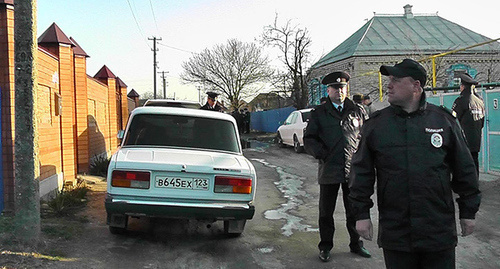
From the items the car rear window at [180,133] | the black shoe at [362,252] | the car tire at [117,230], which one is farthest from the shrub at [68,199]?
the black shoe at [362,252]

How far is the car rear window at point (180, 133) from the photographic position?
5812 millimetres

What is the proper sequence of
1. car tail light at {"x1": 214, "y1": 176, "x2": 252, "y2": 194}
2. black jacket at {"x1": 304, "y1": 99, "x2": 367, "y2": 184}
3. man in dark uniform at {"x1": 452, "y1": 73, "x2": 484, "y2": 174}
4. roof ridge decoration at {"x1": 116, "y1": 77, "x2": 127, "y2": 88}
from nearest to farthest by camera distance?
black jacket at {"x1": 304, "y1": 99, "x2": 367, "y2": 184}
car tail light at {"x1": 214, "y1": 176, "x2": 252, "y2": 194}
man in dark uniform at {"x1": 452, "y1": 73, "x2": 484, "y2": 174}
roof ridge decoration at {"x1": 116, "y1": 77, "x2": 127, "y2": 88}

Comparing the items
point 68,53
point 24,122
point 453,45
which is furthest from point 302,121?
point 453,45

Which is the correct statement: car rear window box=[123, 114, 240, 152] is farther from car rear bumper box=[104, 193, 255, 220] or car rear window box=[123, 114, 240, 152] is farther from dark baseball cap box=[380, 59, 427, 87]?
dark baseball cap box=[380, 59, 427, 87]

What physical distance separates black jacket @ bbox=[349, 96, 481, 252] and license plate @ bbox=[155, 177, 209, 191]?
7.79 feet

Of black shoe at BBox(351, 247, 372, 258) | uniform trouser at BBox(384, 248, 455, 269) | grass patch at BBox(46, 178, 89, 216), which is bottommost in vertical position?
black shoe at BBox(351, 247, 372, 258)

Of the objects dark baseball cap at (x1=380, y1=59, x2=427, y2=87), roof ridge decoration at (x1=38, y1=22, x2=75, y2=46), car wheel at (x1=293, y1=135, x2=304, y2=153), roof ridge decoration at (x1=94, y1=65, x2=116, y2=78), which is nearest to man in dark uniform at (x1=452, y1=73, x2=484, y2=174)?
dark baseball cap at (x1=380, y1=59, x2=427, y2=87)

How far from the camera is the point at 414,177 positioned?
260 cm

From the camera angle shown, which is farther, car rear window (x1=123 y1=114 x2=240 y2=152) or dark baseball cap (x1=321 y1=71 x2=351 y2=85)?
car rear window (x1=123 y1=114 x2=240 y2=152)

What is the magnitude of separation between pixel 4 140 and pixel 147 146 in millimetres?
1919

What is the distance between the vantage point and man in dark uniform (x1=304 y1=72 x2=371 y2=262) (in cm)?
461

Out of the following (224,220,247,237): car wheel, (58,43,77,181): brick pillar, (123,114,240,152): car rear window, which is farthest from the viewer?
(58,43,77,181): brick pillar

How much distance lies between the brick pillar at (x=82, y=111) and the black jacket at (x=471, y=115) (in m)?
7.45

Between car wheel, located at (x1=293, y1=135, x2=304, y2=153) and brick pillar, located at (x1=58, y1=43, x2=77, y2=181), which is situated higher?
brick pillar, located at (x1=58, y1=43, x2=77, y2=181)
